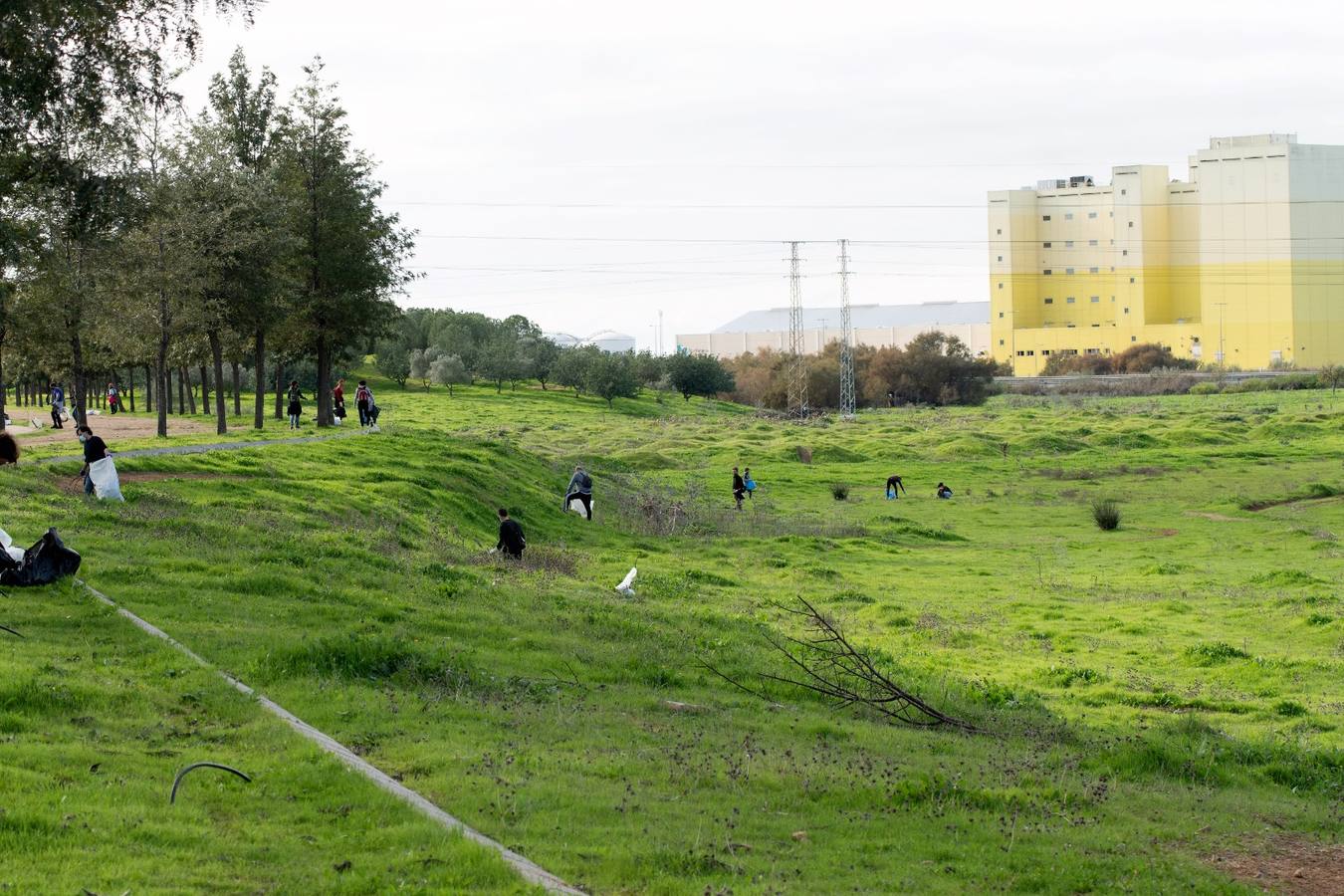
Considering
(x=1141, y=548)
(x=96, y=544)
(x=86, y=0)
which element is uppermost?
(x=86, y=0)

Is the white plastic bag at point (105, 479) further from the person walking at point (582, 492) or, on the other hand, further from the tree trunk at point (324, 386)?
the tree trunk at point (324, 386)

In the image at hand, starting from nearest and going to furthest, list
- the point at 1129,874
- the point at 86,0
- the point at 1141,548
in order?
the point at 1129,874 → the point at 86,0 → the point at 1141,548

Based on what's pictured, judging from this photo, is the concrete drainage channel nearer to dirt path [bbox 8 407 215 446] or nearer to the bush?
dirt path [bbox 8 407 215 446]

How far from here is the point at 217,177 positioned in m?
42.9

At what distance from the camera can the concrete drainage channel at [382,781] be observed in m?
7.53

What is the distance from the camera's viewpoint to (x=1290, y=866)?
9625 mm

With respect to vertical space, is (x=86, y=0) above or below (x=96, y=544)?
above

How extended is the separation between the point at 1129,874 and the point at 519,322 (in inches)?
6177

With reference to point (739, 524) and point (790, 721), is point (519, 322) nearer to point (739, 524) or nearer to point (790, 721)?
point (739, 524)

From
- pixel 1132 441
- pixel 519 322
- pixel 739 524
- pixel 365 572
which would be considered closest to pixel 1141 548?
pixel 739 524

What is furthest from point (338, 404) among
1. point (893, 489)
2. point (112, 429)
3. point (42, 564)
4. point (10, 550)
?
point (42, 564)

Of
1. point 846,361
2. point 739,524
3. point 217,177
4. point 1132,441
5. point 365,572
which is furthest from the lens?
point 846,361

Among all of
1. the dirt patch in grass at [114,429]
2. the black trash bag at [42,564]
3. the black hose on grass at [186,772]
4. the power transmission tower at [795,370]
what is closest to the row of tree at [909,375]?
the power transmission tower at [795,370]

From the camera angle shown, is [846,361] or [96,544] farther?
[846,361]
